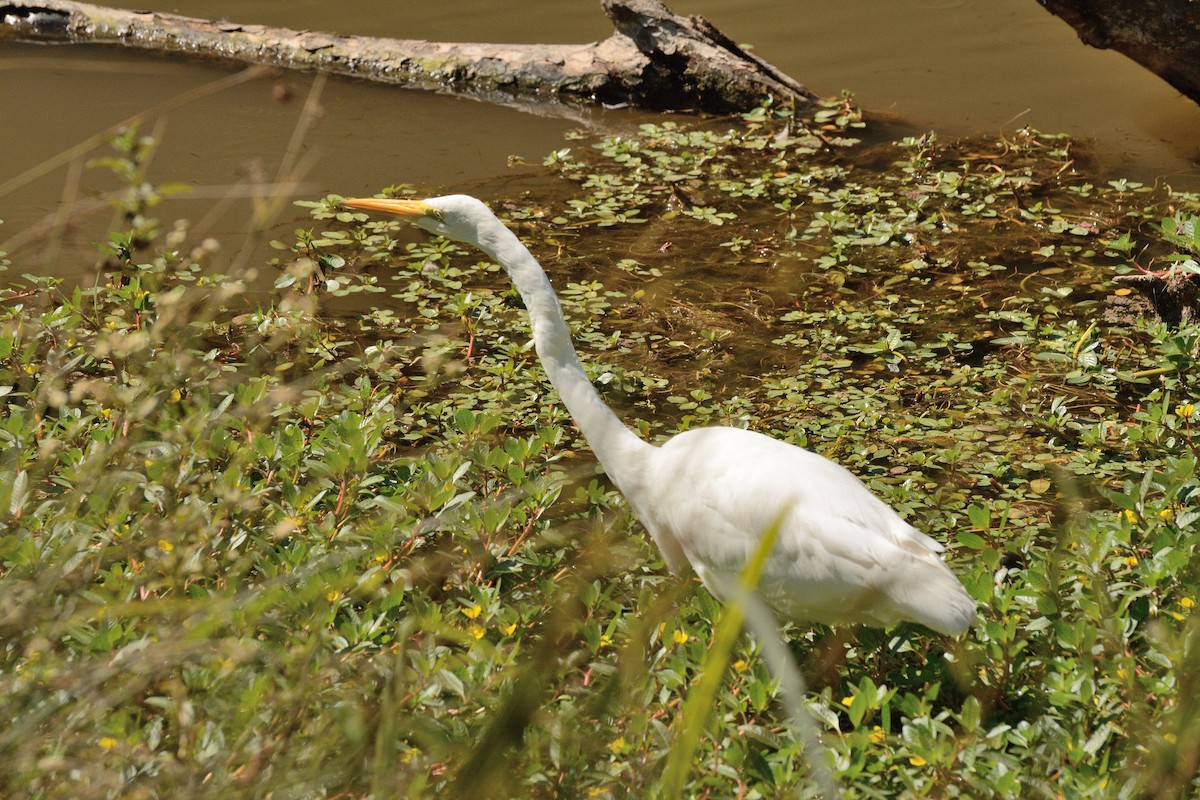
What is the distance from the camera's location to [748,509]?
96.7 inches

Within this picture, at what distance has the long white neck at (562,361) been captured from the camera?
257 cm

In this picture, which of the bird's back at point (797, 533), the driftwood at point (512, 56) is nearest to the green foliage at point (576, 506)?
the bird's back at point (797, 533)

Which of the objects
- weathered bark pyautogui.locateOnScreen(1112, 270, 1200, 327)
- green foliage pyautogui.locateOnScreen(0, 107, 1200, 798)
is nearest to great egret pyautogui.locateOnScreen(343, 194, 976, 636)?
green foliage pyautogui.locateOnScreen(0, 107, 1200, 798)

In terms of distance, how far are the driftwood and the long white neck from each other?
3.81 m

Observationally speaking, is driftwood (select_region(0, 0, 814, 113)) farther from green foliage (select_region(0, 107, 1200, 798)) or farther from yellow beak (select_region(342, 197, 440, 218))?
yellow beak (select_region(342, 197, 440, 218))

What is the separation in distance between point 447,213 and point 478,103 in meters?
4.01

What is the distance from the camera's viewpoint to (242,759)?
1.63 metres

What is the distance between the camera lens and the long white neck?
2.57m

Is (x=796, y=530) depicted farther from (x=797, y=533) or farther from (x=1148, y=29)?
(x=1148, y=29)

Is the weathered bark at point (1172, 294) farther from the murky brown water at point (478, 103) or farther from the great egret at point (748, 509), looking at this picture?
the murky brown water at point (478, 103)

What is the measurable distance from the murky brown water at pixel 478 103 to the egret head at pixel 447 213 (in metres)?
2.06

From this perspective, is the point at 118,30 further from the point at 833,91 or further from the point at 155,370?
the point at 155,370

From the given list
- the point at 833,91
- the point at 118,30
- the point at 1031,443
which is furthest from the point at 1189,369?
the point at 118,30

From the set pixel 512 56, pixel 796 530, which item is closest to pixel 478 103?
pixel 512 56
